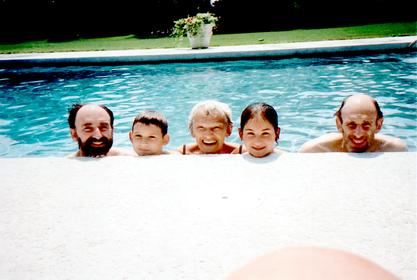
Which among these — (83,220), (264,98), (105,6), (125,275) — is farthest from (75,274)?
(105,6)

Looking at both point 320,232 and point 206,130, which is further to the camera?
point 206,130

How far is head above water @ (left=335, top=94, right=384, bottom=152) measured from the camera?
3256 mm

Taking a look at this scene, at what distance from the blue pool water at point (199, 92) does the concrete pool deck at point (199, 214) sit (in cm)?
466

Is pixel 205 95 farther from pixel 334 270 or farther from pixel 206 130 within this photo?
pixel 334 270

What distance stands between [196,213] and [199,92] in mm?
8095

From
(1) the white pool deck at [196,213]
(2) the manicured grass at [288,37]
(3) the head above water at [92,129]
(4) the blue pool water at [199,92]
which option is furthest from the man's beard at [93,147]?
(2) the manicured grass at [288,37]

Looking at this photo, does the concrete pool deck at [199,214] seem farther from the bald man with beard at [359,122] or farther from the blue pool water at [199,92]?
the blue pool water at [199,92]

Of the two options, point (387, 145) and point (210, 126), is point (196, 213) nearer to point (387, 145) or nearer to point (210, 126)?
point (210, 126)

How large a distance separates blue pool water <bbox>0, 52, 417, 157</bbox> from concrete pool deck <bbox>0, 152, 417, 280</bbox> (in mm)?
4656

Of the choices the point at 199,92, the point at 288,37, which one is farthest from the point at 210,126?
the point at 288,37

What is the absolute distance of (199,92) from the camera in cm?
989

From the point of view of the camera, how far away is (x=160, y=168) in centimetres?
263

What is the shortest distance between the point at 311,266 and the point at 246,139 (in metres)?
2.20

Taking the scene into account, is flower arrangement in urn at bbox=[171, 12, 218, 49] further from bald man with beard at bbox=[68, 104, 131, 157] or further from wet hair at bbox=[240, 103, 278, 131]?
wet hair at bbox=[240, 103, 278, 131]
